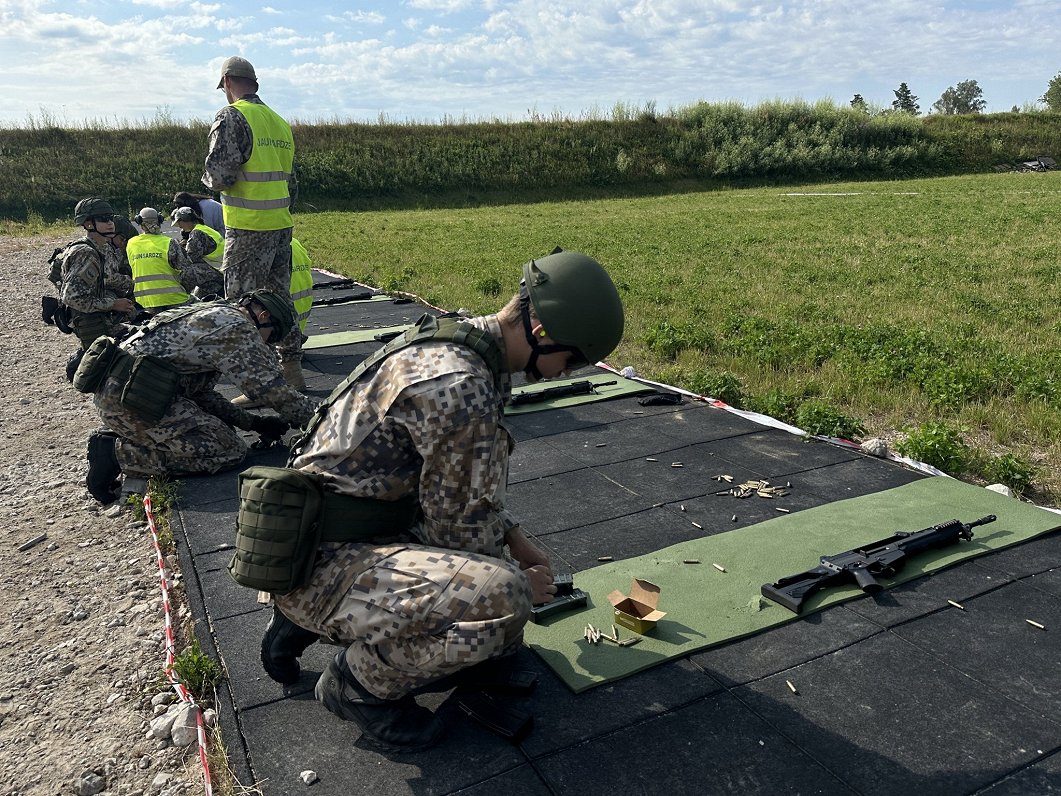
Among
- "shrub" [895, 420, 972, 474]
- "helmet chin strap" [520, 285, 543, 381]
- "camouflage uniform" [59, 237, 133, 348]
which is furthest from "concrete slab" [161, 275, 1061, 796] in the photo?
"camouflage uniform" [59, 237, 133, 348]

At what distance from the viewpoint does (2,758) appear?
3270 mm

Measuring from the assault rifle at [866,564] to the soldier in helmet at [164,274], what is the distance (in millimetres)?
7240

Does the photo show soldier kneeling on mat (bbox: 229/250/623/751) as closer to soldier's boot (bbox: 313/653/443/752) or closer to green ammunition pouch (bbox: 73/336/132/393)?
soldier's boot (bbox: 313/653/443/752)

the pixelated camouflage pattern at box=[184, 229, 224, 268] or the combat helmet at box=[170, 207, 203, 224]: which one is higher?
the combat helmet at box=[170, 207, 203, 224]

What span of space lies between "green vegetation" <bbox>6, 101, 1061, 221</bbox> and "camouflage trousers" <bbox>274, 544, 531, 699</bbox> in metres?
32.0

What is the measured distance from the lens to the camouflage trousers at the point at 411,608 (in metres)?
2.75

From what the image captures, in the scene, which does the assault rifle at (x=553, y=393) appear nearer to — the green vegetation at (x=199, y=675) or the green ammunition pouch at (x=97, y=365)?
the green ammunition pouch at (x=97, y=365)

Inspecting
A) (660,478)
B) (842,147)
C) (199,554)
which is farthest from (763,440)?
(842,147)

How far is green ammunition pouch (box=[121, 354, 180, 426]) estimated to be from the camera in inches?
211

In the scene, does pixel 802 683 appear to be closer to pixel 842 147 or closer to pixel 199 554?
pixel 199 554

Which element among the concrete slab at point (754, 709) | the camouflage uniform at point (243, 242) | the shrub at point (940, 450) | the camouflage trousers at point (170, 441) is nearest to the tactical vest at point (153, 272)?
the camouflage uniform at point (243, 242)

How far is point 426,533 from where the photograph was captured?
3033mm

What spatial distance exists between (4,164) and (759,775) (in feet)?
122

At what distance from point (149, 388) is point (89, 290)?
4.67 meters
